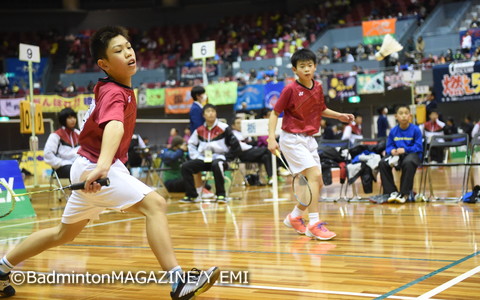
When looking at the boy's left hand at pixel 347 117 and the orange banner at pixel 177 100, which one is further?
the orange banner at pixel 177 100

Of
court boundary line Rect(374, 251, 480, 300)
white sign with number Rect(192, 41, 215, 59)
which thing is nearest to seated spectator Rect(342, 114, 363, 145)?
white sign with number Rect(192, 41, 215, 59)

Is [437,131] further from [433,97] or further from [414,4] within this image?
[414,4]

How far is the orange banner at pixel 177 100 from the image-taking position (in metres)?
24.9

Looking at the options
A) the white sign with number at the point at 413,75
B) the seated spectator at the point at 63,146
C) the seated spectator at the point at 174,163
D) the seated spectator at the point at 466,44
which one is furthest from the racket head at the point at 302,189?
the seated spectator at the point at 466,44

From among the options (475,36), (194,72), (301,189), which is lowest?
(301,189)

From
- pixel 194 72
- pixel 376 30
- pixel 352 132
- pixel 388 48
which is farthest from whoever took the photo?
pixel 194 72

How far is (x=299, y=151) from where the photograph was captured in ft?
19.8

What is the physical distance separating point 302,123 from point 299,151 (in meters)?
0.29

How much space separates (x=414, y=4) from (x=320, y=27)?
160 inches

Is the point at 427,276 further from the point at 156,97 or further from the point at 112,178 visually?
the point at 156,97

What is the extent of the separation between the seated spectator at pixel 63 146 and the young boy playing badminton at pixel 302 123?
4170 mm

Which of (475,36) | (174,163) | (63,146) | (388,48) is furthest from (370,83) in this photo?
(63,146)

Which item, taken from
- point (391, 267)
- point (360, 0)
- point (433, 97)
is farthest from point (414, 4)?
point (391, 267)

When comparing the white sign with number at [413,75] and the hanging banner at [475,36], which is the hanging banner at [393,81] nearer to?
the hanging banner at [475,36]
